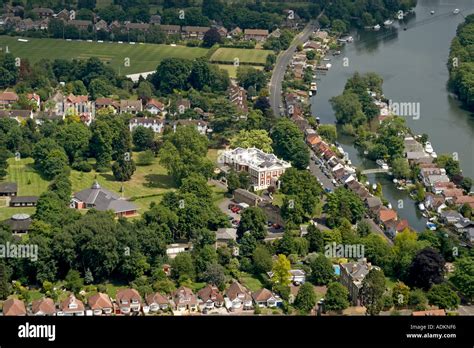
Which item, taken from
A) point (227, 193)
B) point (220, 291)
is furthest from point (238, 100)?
point (220, 291)

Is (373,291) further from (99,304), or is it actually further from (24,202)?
(24,202)

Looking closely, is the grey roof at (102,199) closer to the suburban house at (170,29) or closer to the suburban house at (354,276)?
the suburban house at (354,276)

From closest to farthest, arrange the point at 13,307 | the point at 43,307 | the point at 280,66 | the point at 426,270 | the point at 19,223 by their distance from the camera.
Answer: the point at 13,307
the point at 43,307
the point at 426,270
the point at 19,223
the point at 280,66

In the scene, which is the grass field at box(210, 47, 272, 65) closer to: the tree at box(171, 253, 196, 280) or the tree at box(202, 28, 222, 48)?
the tree at box(202, 28, 222, 48)

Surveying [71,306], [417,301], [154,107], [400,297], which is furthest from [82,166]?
[417,301]
